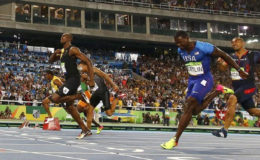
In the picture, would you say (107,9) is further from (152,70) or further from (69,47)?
(69,47)

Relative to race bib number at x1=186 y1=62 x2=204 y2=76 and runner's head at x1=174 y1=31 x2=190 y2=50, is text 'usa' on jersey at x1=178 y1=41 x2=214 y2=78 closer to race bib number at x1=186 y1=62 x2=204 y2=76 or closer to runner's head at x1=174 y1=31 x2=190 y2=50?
race bib number at x1=186 y1=62 x2=204 y2=76

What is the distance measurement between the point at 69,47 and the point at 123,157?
3.88m

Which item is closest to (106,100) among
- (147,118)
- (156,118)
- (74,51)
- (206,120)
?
(74,51)

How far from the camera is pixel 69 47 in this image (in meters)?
8.99

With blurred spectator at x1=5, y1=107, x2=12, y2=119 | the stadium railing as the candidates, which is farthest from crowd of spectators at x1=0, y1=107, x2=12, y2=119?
the stadium railing

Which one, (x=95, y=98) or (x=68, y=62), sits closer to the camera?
(x=68, y=62)

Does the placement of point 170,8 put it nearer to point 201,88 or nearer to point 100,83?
point 100,83

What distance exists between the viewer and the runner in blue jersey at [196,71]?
23.8ft

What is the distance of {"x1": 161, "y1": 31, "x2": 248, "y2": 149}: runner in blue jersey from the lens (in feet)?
23.8

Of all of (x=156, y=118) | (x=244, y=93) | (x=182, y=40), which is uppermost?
(x=182, y=40)

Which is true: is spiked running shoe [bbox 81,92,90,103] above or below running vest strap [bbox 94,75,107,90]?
below

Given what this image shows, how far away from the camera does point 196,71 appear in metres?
7.39

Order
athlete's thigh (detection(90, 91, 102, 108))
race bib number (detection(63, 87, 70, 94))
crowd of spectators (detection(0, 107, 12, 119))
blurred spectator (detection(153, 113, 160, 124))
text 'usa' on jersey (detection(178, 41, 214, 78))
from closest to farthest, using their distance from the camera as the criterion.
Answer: text 'usa' on jersey (detection(178, 41, 214, 78)) < race bib number (detection(63, 87, 70, 94)) < athlete's thigh (detection(90, 91, 102, 108)) < crowd of spectators (detection(0, 107, 12, 119)) < blurred spectator (detection(153, 113, 160, 124))

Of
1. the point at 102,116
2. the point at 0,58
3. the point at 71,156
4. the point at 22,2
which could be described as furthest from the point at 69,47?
the point at 22,2
